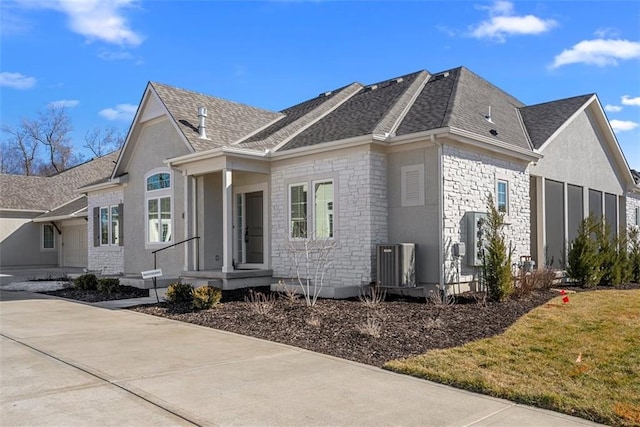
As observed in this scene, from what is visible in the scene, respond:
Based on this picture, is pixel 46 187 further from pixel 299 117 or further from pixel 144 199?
pixel 299 117

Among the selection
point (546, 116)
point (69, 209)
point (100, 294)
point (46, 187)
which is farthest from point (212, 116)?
point (46, 187)

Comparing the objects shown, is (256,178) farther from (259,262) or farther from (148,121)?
(148,121)

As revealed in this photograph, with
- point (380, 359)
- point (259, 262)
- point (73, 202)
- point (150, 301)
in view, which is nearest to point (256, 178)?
point (259, 262)

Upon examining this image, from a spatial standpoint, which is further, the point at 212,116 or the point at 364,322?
the point at 212,116

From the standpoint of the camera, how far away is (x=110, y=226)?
20922 millimetres

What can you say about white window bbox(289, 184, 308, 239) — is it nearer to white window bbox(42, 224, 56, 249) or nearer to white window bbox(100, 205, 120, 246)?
white window bbox(100, 205, 120, 246)

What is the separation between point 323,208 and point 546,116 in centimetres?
875

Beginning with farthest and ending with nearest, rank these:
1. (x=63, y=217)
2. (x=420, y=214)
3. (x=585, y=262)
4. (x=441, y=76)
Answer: (x=63, y=217) → (x=441, y=76) → (x=585, y=262) → (x=420, y=214)

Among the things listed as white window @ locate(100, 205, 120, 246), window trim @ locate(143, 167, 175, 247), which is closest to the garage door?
white window @ locate(100, 205, 120, 246)

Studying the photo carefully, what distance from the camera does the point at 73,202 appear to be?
104 feet

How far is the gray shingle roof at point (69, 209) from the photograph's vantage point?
29.0 metres

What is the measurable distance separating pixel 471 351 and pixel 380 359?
49.4 inches

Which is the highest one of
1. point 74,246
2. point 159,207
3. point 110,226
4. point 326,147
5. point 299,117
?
point 299,117

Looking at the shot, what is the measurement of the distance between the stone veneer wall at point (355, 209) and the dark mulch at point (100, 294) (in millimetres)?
5478
